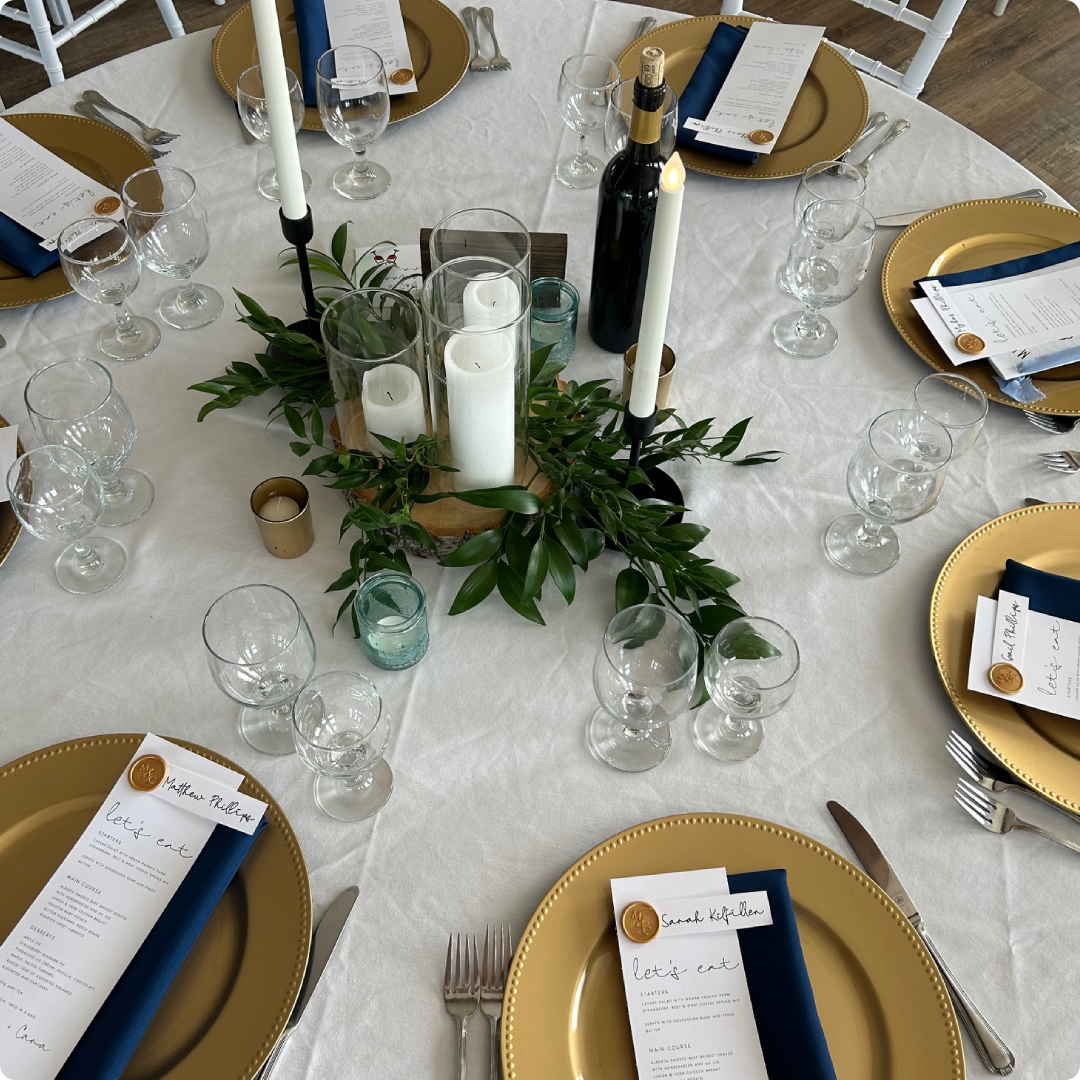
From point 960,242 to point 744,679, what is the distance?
865 millimetres

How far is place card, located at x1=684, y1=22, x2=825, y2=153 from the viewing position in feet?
5.18

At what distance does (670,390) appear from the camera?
1.38 metres

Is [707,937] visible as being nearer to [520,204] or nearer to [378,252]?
[378,252]

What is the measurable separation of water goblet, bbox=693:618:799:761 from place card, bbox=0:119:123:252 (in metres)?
1.08

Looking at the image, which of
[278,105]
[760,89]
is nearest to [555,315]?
[278,105]

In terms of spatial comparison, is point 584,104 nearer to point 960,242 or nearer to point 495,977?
point 960,242

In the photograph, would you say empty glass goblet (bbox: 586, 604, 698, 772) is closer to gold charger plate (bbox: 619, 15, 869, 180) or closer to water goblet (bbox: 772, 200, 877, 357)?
water goblet (bbox: 772, 200, 877, 357)

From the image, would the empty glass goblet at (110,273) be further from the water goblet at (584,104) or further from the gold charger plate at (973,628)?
the gold charger plate at (973,628)

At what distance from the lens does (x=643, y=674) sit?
1.02 metres

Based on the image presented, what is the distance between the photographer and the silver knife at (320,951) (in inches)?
35.2

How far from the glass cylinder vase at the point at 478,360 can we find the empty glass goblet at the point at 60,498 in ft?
1.32

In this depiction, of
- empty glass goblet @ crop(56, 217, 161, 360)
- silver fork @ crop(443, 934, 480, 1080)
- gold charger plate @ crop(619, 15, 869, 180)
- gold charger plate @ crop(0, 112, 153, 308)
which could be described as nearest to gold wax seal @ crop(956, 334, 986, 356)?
gold charger plate @ crop(619, 15, 869, 180)

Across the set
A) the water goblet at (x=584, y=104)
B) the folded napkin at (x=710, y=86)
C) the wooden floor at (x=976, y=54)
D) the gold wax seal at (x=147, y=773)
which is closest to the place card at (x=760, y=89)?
the folded napkin at (x=710, y=86)

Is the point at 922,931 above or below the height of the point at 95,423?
below
